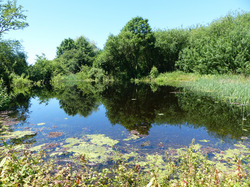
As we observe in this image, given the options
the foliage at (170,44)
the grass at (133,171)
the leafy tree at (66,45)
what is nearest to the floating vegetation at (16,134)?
the grass at (133,171)

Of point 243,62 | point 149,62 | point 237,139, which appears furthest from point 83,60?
point 237,139

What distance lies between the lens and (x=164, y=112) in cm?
838

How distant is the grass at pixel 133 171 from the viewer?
2.16 meters

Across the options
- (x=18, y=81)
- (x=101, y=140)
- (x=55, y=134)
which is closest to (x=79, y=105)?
(x=55, y=134)

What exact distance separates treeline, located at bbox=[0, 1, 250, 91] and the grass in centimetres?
2244

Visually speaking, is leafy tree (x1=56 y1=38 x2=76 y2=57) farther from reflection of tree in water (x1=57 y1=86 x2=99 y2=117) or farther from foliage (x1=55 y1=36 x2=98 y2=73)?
reflection of tree in water (x1=57 y1=86 x2=99 y2=117)

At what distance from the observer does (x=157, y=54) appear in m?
39.7

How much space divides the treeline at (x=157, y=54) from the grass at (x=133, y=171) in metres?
22.4

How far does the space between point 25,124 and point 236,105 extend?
35.9 feet

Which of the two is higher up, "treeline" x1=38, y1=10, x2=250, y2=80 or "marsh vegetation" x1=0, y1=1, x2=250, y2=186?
"treeline" x1=38, y1=10, x2=250, y2=80

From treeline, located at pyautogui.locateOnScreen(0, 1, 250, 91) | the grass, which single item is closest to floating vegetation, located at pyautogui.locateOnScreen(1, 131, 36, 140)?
the grass

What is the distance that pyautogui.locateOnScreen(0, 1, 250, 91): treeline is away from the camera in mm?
22469

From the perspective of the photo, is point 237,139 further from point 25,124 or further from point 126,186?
point 25,124

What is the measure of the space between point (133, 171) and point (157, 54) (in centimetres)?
3930
